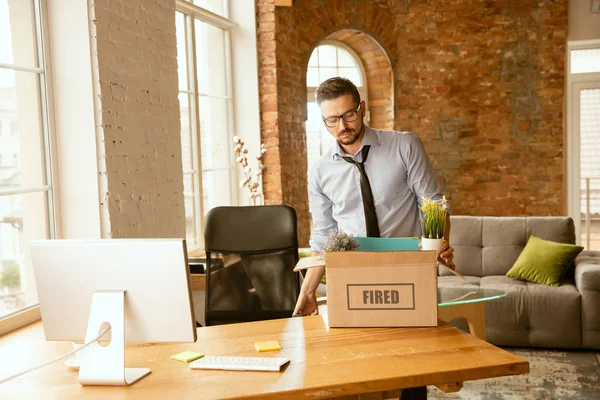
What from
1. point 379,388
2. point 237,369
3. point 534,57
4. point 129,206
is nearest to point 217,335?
point 237,369

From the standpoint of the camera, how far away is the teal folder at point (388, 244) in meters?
2.22

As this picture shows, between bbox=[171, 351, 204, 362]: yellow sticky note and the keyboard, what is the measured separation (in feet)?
0.11

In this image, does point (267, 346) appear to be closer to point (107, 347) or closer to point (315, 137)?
point (107, 347)

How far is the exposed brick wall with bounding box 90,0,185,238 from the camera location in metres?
3.04

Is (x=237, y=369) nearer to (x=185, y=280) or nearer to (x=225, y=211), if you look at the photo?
(x=185, y=280)

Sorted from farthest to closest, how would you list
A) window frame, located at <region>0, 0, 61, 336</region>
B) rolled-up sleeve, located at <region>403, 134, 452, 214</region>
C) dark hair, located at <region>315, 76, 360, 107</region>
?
window frame, located at <region>0, 0, 61, 336</region> → rolled-up sleeve, located at <region>403, 134, 452, 214</region> → dark hair, located at <region>315, 76, 360, 107</region>

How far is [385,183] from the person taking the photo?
108 inches

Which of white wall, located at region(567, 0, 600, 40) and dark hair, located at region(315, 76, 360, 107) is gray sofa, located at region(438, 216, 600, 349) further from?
white wall, located at region(567, 0, 600, 40)

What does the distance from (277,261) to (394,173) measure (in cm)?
69

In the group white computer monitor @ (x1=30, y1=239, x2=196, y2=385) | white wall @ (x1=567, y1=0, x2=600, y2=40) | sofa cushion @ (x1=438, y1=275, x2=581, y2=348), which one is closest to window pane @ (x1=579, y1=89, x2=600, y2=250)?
white wall @ (x1=567, y1=0, x2=600, y2=40)

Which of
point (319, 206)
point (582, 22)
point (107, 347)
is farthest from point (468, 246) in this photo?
point (107, 347)

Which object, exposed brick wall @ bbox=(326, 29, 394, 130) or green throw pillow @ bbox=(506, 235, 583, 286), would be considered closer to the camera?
green throw pillow @ bbox=(506, 235, 583, 286)

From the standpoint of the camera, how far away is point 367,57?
7.14 m

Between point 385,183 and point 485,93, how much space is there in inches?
189
